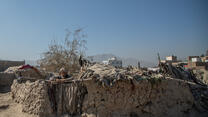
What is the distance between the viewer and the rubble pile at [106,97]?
4668mm

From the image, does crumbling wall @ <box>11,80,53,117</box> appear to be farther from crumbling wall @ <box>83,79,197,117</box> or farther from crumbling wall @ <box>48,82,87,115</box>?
crumbling wall @ <box>83,79,197,117</box>

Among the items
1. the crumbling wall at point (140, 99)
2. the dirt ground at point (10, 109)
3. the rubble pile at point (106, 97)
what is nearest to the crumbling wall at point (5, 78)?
the dirt ground at point (10, 109)

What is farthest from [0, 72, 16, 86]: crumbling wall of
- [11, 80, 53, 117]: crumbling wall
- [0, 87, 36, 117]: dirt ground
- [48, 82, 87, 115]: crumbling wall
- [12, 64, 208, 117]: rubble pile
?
[48, 82, 87, 115]: crumbling wall

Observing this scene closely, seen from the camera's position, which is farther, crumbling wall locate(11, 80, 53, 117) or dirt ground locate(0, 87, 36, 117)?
dirt ground locate(0, 87, 36, 117)

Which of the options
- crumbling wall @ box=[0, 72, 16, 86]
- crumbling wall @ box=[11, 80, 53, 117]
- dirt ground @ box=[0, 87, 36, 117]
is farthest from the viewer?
crumbling wall @ box=[0, 72, 16, 86]

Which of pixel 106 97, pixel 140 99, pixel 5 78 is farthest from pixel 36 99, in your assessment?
pixel 5 78

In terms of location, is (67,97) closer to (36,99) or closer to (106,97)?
(36,99)

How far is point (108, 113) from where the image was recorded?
4672 millimetres

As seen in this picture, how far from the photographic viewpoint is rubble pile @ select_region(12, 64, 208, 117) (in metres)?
4.67

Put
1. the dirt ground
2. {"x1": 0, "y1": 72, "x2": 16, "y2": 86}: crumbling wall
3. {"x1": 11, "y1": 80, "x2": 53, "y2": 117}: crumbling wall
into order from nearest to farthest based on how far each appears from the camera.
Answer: {"x1": 11, "y1": 80, "x2": 53, "y2": 117}: crumbling wall → the dirt ground → {"x1": 0, "y1": 72, "x2": 16, "y2": 86}: crumbling wall

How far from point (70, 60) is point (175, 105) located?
10.4 meters

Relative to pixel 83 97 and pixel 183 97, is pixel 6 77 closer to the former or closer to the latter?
pixel 83 97

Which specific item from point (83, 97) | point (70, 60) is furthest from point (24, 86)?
point (70, 60)

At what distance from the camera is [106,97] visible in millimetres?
4754
